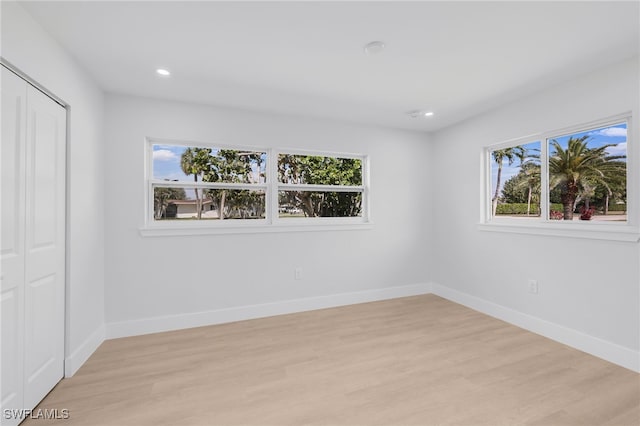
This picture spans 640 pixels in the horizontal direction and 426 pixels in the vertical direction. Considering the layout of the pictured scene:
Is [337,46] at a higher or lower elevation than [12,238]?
higher

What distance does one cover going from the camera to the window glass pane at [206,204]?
10.6 ft

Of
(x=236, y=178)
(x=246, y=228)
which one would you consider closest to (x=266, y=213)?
(x=246, y=228)

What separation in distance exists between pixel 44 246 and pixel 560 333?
425 cm

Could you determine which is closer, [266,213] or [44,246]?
[44,246]

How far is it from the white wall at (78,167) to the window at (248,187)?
519 millimetres

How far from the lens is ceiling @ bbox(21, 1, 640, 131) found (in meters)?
1.77

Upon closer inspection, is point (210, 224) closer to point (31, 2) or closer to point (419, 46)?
point (31, 2)

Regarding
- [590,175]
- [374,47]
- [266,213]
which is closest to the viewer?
[374,47]

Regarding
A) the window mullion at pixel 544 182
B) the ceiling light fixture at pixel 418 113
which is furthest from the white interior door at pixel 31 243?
the window mullion at pixel 544 182

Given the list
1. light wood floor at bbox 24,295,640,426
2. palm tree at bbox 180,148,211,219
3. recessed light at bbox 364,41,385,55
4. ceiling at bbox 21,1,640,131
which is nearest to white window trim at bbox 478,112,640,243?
ceiling at bbox 21,1,640,131

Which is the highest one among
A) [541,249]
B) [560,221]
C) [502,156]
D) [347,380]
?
[502,156]

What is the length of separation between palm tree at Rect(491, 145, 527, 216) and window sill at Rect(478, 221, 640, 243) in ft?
0.93

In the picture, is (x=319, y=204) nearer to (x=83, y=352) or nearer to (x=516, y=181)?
(x=516, y=181)

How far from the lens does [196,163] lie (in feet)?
10.9
